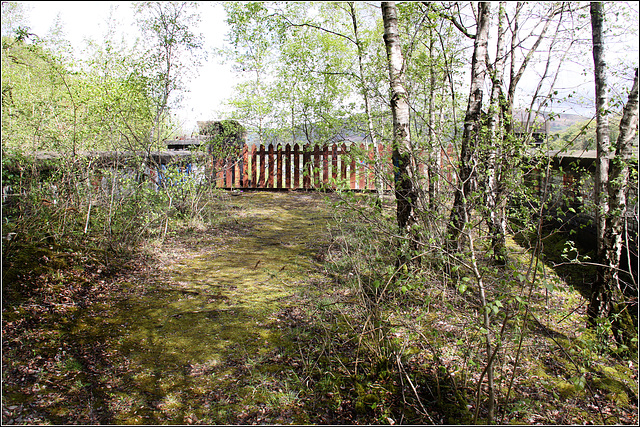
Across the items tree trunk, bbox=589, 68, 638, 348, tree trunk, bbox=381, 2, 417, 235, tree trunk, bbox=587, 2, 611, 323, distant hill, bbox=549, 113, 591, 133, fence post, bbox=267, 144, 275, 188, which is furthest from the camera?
fence post, bbox=267, 144, 275, 188

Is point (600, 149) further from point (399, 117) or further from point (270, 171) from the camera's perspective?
point (270, 171)

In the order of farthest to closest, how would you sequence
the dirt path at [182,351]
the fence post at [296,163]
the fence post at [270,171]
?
the fence post at [270,171] → the fence post at [296,163] → the dirt path at [182,351]

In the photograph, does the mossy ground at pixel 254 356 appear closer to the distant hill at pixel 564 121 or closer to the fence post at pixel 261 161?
the distant hill at pixel 564 121

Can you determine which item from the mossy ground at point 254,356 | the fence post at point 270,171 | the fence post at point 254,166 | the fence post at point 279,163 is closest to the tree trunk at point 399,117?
the mossy ground at point 254,356

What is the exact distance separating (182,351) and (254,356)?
1.95ft

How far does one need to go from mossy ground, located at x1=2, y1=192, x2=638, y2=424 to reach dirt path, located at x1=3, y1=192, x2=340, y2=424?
0.04 feet

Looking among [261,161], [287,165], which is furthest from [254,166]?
[287,165]

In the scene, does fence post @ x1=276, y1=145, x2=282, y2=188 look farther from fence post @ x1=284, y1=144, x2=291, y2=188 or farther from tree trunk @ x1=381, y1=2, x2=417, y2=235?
tree trunk @ x1=381, y1=2, x2=417, y2=235

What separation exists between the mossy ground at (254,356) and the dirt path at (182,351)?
0.01 metres

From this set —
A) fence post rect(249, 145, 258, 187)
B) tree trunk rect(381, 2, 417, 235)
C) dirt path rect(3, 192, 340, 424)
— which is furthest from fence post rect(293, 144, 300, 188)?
tree trunk rect(381, 2, 417, 235)

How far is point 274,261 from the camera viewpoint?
5.52 metres

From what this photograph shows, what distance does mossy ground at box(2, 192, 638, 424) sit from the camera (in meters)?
2.61

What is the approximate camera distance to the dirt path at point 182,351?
2.54 meters

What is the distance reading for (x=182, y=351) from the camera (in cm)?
321
